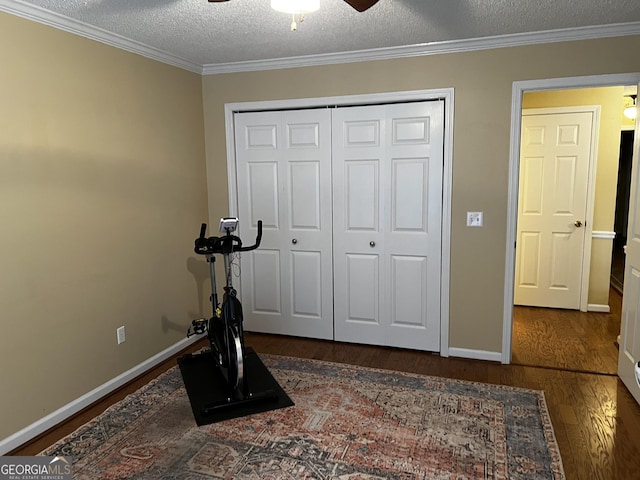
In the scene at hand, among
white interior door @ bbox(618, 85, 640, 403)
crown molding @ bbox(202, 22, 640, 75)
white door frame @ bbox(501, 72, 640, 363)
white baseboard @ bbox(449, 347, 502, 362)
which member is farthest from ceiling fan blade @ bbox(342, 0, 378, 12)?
white baseboard @ bbox(449, 347, 502, 362)

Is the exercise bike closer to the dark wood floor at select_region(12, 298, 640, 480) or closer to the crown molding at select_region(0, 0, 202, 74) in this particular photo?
the dark wood floor at select_region(12, 298, 640, 480)

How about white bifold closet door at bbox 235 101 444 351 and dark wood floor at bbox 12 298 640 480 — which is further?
white bifold closet door at bbox 235 101 444 351

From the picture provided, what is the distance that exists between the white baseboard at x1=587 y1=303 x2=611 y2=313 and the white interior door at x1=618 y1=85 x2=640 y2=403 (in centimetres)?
179

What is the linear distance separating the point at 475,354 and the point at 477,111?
186 centimetres

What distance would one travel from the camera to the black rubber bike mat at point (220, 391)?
106 inches

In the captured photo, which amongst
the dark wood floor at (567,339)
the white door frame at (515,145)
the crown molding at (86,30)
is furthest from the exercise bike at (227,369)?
the dark wood floor at (567,339)

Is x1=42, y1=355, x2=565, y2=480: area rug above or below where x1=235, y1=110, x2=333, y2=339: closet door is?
below

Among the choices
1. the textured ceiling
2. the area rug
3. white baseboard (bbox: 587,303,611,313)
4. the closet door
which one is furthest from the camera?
white baseboard (bbox: 587,303,611,313)

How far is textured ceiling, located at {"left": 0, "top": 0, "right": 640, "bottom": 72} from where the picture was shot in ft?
8.06

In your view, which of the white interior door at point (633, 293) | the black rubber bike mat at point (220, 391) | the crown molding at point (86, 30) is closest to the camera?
the crown molding at point (86, 30)

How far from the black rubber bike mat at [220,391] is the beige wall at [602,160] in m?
3.61

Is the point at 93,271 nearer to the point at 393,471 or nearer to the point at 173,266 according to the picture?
the point at 173,266

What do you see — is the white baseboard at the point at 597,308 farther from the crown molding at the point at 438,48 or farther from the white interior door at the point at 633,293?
the crown molding at the point at 438,48

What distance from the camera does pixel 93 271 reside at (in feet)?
9.43
